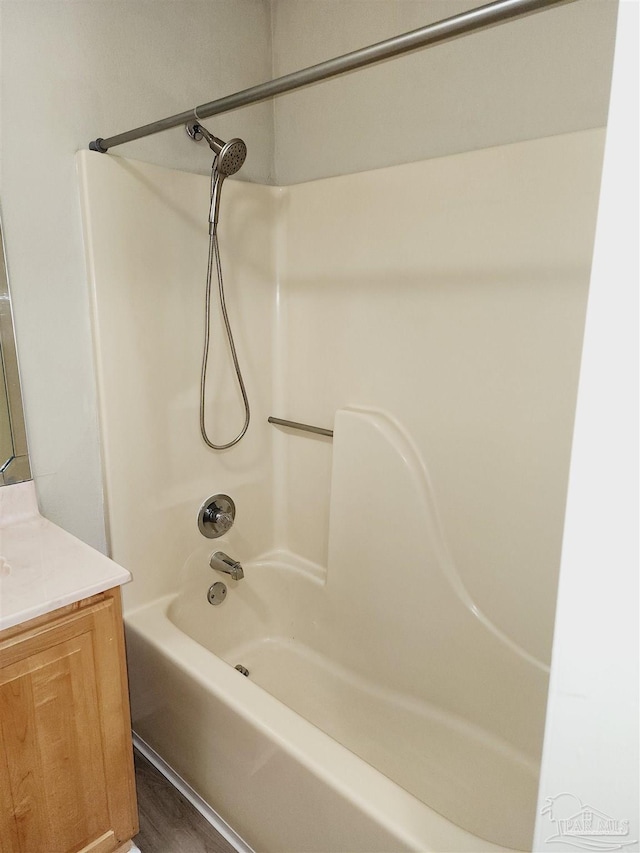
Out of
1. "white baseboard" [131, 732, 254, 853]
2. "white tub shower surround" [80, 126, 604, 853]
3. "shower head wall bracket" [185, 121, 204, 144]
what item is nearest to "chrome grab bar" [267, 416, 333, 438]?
"white tub shower surround" [80, 126, 604, 853]

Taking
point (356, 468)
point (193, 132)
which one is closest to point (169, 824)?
point (356, 468)

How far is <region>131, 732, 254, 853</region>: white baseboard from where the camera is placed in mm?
1433

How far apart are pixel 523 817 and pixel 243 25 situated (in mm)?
2486

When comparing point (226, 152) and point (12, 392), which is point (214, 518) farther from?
point (226, 152)

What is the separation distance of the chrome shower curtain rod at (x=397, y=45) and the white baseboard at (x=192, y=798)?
1.77 meters

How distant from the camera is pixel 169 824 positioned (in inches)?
58.7

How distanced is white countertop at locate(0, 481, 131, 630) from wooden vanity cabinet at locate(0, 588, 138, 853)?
1.4 inches

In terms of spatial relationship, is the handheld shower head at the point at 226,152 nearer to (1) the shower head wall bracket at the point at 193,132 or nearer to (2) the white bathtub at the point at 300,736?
(1) the shower head wall bracket at the point at 193,132

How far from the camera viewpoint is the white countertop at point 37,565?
1.06m

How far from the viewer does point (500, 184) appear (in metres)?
1.39

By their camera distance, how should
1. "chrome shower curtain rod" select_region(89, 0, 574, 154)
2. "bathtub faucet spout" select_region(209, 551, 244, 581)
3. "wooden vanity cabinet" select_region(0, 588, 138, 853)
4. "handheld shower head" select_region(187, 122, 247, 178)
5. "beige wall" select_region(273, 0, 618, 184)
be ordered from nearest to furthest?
"chrome shower curtain rod" select_region(89, 0, 574, 154), "wooden vanity cabinet" select_region(0, 588, 138, 853), "beige wall" select_region(273, 0, 618, 184), "handheld shower head" select_region(187, 122, 247, 178), "bathtub faucet spout" select_region(209, 551, 244, 581)

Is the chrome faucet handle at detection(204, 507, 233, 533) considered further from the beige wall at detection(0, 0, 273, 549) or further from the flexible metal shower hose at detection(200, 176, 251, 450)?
the beige wall at detection(0, 0, 273, 549)

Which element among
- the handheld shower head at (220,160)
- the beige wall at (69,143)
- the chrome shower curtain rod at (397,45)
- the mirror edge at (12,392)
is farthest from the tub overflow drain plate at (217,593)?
the chrome shower curtain rod at (397,45)

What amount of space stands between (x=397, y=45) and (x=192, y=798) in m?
1.90
